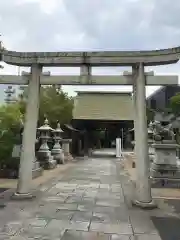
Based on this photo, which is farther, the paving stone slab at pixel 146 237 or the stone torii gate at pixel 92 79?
the stone torii gate at pixel 92 79

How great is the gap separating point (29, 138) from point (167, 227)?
444 centimetres

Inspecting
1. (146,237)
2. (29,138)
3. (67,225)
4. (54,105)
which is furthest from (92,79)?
(54,105)

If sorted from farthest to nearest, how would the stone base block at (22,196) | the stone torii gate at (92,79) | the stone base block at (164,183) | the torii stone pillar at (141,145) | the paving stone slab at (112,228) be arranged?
the stone base block at (164,183) < the stone base block at (22,196) < the stone torii gate at (92,79) < the torii stone pillar at (141,145) < the paving stone slab at (112,228)

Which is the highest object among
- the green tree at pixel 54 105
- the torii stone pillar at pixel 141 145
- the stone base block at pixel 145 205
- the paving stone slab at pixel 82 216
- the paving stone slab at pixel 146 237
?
the green tree at pixel 54 105

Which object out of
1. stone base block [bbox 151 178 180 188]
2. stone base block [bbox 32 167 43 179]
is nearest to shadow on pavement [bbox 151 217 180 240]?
stone base block [bbox 151 178 180 188]

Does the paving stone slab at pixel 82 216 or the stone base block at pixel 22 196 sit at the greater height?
the stone base block at pixel 22 196

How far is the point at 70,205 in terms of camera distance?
23.2 feet

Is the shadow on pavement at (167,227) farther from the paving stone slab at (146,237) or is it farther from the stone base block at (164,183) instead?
the stone base block at (164,183)

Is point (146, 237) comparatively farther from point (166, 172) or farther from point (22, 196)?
point (166, 172)

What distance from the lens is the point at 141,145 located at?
734 cm

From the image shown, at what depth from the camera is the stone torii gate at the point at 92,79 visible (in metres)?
7.34

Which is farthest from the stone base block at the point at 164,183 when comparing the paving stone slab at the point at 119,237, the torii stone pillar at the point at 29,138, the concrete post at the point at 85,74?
the paving stone slab at the point at 119,237

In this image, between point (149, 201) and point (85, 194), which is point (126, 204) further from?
point (85, 194)

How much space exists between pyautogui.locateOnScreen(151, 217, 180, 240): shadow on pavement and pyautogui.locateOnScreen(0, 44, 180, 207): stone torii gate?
3.81ft
